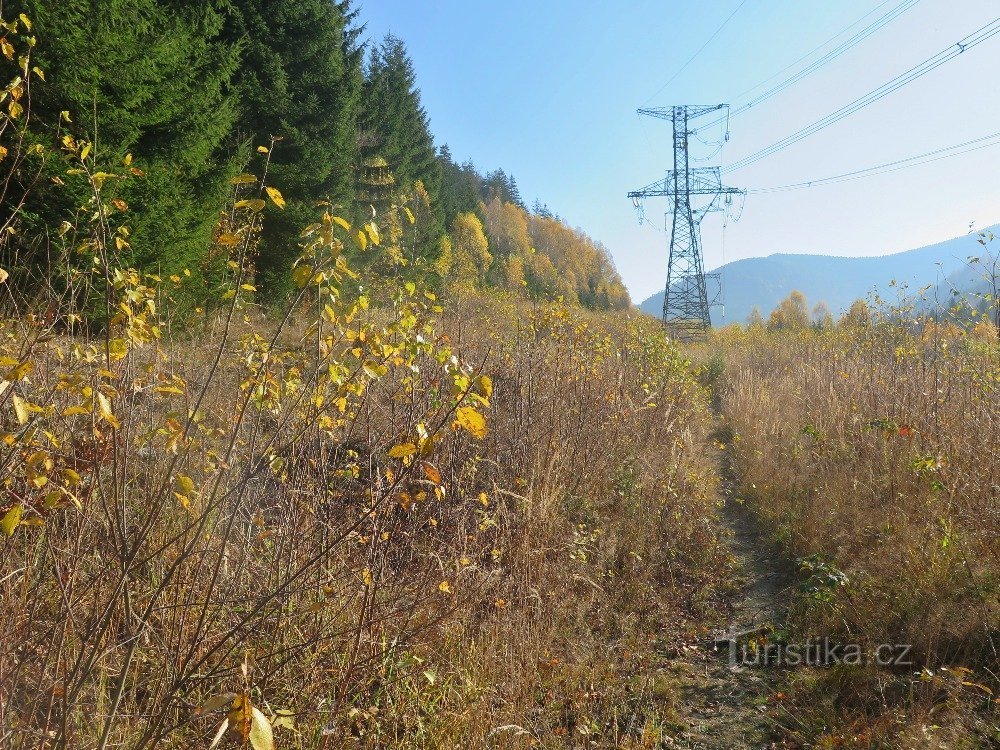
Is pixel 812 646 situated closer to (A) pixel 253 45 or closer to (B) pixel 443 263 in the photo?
(A) pixel 253 45

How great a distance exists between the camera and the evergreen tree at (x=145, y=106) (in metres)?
5.61

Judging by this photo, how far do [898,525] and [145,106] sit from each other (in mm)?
8708

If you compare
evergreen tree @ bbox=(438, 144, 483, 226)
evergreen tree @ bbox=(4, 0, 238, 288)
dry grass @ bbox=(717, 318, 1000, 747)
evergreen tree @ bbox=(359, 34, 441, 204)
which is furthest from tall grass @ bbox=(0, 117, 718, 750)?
evergreen tree @ bbox=(438, 144, 483, 226)

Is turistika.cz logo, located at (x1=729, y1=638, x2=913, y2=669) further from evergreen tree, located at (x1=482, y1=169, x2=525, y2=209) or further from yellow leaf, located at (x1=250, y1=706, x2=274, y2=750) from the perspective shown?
evergreen tree, located at (x1=482, y1=169, x2=525, y2=209)

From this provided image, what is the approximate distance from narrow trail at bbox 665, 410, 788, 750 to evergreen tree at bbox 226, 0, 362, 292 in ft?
30.9

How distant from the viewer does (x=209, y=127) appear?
8094 millimetres

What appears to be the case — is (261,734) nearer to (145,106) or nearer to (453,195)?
(145,106)

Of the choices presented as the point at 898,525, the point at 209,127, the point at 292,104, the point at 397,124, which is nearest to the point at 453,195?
the point at 397,124

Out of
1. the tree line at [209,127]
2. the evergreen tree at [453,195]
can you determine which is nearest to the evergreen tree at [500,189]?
the evergreen tree at [453,195]

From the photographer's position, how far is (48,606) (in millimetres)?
2084

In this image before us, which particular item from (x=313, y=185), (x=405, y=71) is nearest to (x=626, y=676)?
→ (x=313, y=185)

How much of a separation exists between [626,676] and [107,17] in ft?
25.3

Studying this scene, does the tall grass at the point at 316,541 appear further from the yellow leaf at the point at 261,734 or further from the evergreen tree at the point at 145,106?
the evergreen tree at the point at 145,106

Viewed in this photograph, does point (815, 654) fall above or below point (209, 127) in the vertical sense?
below
